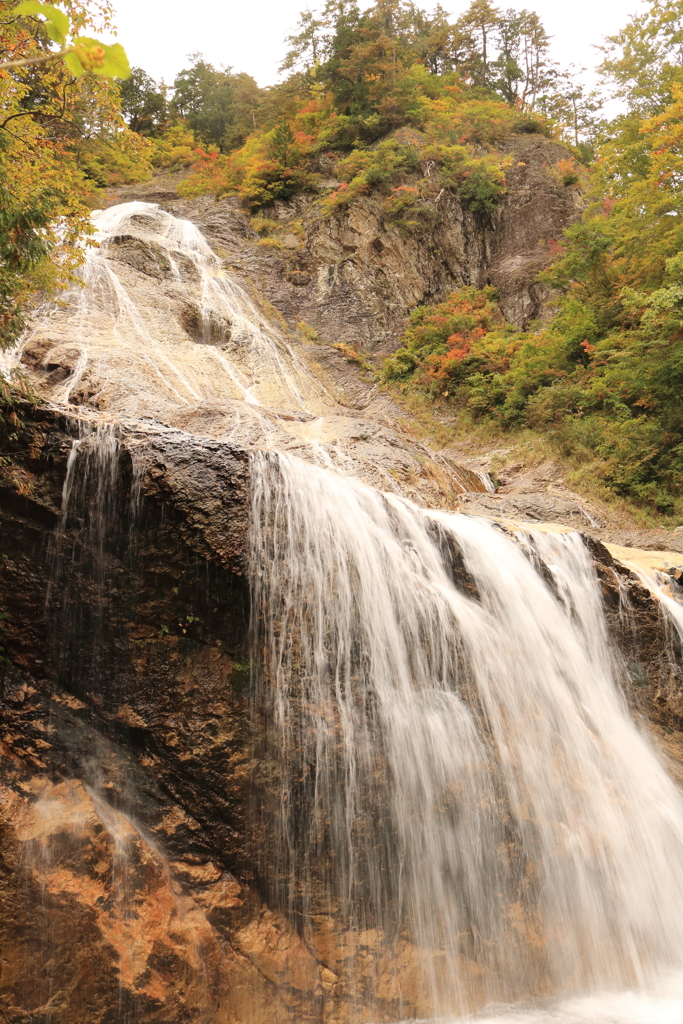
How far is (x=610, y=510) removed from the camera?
1223 centimetres

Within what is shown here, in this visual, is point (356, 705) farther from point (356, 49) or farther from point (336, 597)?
point (356, 49)

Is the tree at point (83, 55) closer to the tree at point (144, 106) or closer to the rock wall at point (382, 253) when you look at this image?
the rock wall at point (382, 253)

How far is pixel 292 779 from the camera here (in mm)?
4645

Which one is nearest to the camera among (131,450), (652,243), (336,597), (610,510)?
(131,450)

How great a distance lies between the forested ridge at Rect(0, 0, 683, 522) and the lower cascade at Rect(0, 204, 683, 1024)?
2.86m

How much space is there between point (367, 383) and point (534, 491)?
823 cm

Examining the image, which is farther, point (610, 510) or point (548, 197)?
point (548, 197)

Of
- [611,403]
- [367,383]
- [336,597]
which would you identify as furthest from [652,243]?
[336,597]

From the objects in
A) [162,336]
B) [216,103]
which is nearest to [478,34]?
[216,103]

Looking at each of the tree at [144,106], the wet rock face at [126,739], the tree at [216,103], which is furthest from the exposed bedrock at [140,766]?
the tree at [144,106]

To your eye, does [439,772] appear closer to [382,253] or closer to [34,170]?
[34,170]

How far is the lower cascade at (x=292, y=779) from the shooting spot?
3.96 meters

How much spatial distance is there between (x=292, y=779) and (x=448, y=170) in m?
25.0

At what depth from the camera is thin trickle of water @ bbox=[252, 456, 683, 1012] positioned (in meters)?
4.57
